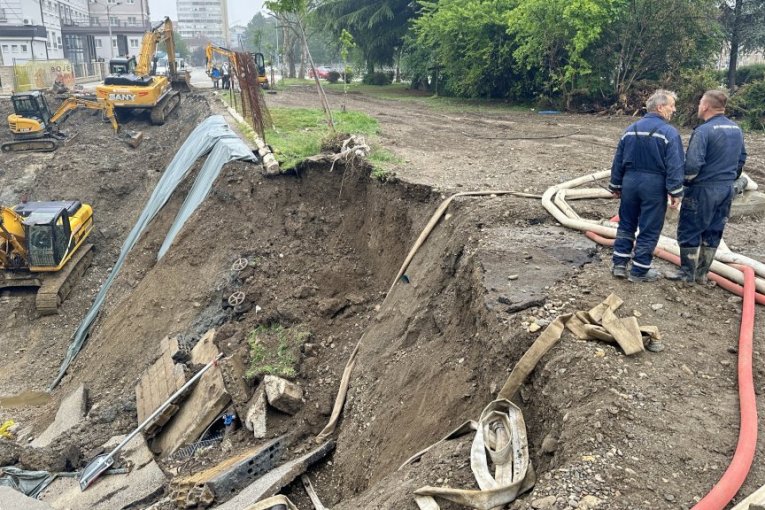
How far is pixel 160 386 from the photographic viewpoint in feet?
28.2

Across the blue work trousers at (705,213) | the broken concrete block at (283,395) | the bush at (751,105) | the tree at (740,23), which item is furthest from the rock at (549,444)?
the tree at (740,23)

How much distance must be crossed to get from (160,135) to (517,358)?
21.1m

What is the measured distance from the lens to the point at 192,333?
9.57 m

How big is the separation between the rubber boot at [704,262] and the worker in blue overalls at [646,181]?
1.13ft

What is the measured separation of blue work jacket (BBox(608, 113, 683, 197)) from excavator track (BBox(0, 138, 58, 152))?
22441mm

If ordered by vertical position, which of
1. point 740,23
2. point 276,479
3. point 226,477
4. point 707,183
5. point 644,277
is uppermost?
point 740,23

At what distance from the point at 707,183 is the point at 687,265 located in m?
0.73

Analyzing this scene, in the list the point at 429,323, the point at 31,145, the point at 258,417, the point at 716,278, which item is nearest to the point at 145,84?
the point at 31,145

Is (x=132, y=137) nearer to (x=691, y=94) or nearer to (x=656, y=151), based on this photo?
(x=691, y=94)

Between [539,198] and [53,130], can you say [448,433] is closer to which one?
[539,198]

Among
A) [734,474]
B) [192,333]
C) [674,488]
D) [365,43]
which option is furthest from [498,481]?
[365,43]

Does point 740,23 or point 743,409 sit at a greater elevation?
point 740,23

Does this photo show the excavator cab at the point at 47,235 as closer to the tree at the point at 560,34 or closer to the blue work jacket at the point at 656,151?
the blue work jacket at the point at 656,151

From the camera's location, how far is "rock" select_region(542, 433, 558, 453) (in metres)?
3.91
